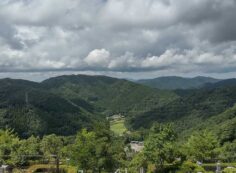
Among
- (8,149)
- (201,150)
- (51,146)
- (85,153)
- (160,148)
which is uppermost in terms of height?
(85,153)

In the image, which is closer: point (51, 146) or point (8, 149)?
point (8, 149)

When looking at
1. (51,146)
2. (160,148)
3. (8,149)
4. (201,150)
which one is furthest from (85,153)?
(51,146)

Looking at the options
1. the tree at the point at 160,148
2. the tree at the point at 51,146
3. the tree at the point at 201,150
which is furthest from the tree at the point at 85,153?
the tree at the point at 51,146

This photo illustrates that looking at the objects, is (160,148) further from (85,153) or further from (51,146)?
(51,146)

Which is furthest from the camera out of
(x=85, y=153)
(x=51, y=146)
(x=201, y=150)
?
(x=51, y=146)

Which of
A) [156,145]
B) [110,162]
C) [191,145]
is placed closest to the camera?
[110,162]

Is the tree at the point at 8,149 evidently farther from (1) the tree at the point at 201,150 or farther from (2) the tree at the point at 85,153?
(1) the tree at the point at 201,150

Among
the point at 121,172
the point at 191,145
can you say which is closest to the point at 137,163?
the point at 121,172

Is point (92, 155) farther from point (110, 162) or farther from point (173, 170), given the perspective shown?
point (173, 170)

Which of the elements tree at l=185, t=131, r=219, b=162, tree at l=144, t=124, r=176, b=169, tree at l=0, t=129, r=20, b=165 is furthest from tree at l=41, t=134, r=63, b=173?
tree at l=144, t=124, r=176, b=169
